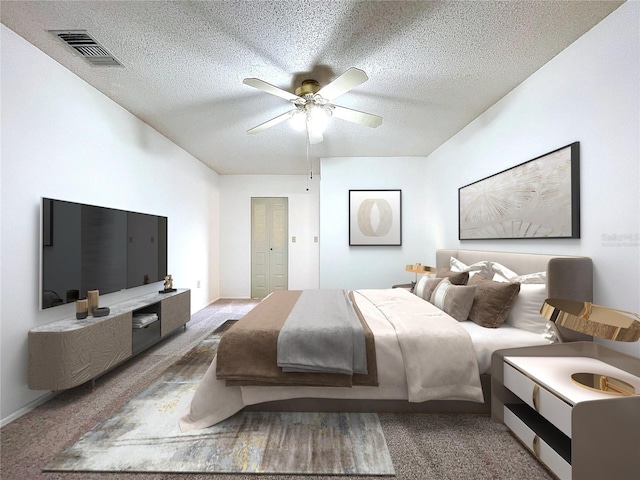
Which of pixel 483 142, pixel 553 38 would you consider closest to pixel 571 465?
pixel 553 38

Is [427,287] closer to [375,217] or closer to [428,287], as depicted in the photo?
[428,287]

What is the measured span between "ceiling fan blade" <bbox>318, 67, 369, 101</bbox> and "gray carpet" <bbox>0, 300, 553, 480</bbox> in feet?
7.47

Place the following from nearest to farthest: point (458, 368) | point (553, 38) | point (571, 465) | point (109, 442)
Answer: point (571, 465) → point (109, 442) → point (458, 368) → point (553, 38)

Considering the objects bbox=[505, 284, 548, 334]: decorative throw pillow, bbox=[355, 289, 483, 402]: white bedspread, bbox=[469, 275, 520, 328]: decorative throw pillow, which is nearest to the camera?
bbox=[355, 289, 483, 402]: white bedspread

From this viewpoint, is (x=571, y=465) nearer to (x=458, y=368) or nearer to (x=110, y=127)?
(x=458, y=368)

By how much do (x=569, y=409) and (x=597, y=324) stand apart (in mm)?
407

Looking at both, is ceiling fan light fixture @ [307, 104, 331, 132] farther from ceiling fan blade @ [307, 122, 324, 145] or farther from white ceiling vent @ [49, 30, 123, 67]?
white ceiling vent @ [49, 30, 123, 67]

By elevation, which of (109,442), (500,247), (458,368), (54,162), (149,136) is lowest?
(109,442)

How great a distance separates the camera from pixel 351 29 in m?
1.82

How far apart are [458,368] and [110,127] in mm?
3616

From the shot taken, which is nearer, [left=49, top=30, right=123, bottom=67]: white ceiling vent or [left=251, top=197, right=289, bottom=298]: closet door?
[left=49, top=30, right=123, bottom=67]: white ceiling vent

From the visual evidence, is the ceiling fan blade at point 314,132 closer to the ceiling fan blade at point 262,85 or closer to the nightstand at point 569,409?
the ceiling fan blade at point 262,85

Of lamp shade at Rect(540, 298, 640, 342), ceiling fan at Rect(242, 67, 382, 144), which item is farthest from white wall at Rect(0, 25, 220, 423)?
lamp shade at Rect(540, 298, 640, 342)

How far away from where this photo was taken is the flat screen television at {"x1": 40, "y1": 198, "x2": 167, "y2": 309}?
2.09m
